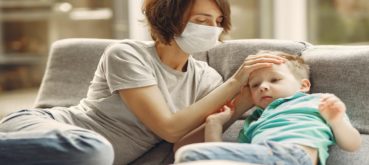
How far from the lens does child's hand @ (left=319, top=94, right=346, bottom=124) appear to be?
1746 mm

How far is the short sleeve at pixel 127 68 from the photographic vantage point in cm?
197

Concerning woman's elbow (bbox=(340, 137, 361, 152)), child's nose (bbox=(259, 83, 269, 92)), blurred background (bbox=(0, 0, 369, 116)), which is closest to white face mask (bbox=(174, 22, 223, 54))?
child's nose (bbox=(259, 83, 269, 92))

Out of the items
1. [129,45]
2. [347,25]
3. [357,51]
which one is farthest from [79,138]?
[347,25]

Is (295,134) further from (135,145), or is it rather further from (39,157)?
(39,157)

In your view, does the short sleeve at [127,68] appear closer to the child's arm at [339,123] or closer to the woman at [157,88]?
the woman at [157,88]

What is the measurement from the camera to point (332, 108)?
69.1 inches

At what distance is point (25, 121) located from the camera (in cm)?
195

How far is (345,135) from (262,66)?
1.15 ft

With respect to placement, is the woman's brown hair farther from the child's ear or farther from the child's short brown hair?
the child's ear

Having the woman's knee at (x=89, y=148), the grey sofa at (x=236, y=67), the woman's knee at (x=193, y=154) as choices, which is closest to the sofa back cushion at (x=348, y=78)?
the grey sofa at (x=236, y=67)

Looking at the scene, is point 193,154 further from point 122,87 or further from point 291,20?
point 291,20

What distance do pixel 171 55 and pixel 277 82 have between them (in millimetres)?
381

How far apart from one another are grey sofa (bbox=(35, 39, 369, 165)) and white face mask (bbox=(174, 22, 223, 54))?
193mm

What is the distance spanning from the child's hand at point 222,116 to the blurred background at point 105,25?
5.19 ft
